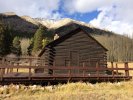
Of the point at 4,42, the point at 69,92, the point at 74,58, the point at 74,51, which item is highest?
the point at 4,42

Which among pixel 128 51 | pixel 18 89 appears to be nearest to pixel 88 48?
pixel 18 89

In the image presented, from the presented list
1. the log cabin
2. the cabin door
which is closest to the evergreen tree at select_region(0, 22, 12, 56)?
the log cabin

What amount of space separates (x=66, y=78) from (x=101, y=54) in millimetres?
14721

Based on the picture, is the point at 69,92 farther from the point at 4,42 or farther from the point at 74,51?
the point at 4,42

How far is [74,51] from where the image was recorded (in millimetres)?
36781

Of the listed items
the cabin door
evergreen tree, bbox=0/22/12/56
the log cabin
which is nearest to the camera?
the log cabin

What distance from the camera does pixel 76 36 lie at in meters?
37.4

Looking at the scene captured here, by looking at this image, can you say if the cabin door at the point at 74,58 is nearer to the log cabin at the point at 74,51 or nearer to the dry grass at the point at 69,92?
the log cabin at the point at 74,51

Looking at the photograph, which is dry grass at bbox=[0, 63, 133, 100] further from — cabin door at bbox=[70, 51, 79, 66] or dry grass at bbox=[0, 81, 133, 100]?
cabin door at bbox=[70, 51, 79, 66]

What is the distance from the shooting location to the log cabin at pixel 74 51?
3569 centimetres

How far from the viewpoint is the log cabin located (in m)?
35.7

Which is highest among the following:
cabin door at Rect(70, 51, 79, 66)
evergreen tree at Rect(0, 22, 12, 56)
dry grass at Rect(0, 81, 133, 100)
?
evergreen tree at Rect(0, 22, 12, 56)

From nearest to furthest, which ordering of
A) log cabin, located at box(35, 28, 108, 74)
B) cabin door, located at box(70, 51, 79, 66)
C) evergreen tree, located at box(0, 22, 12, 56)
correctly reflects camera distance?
log cabin, located at box(35, 28, 108, 74) → cabin door, located at box(70, 51, 79, 66) → evergreen tree, located at box(0, 22, 12, 56)

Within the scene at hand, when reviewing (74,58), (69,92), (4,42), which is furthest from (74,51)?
(4,42)
